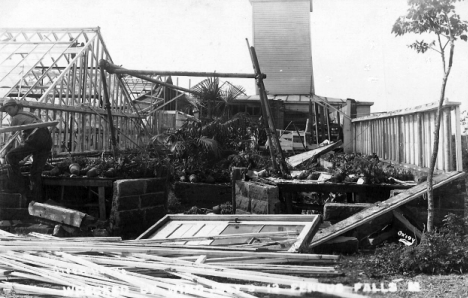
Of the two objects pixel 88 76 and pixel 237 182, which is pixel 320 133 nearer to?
pixel 88 76

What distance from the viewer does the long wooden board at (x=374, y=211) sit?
6.23 metres

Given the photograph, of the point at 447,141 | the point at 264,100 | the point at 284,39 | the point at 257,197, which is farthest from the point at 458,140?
the point at 284,39

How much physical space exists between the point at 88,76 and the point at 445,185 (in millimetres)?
11640

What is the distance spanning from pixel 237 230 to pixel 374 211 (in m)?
1.99

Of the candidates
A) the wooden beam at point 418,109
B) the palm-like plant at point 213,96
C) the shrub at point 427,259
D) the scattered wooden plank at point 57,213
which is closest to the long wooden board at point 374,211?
the shrub at point 427,259

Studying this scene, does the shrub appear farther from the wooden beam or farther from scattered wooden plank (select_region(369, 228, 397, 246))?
the wooden beam

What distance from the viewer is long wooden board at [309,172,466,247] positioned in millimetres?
6227

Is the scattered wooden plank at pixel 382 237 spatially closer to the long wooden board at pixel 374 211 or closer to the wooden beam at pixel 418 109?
the long wooden board at pixel 374 211

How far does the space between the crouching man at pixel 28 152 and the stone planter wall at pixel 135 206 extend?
1827 millimetres

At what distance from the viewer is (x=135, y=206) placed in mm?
8711

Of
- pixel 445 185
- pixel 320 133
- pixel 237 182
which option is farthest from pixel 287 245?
pixel 320 133

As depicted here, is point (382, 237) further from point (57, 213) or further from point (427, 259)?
point (57, 213)

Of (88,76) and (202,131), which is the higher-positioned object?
(88,76)

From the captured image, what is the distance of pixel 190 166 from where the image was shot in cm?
1199
